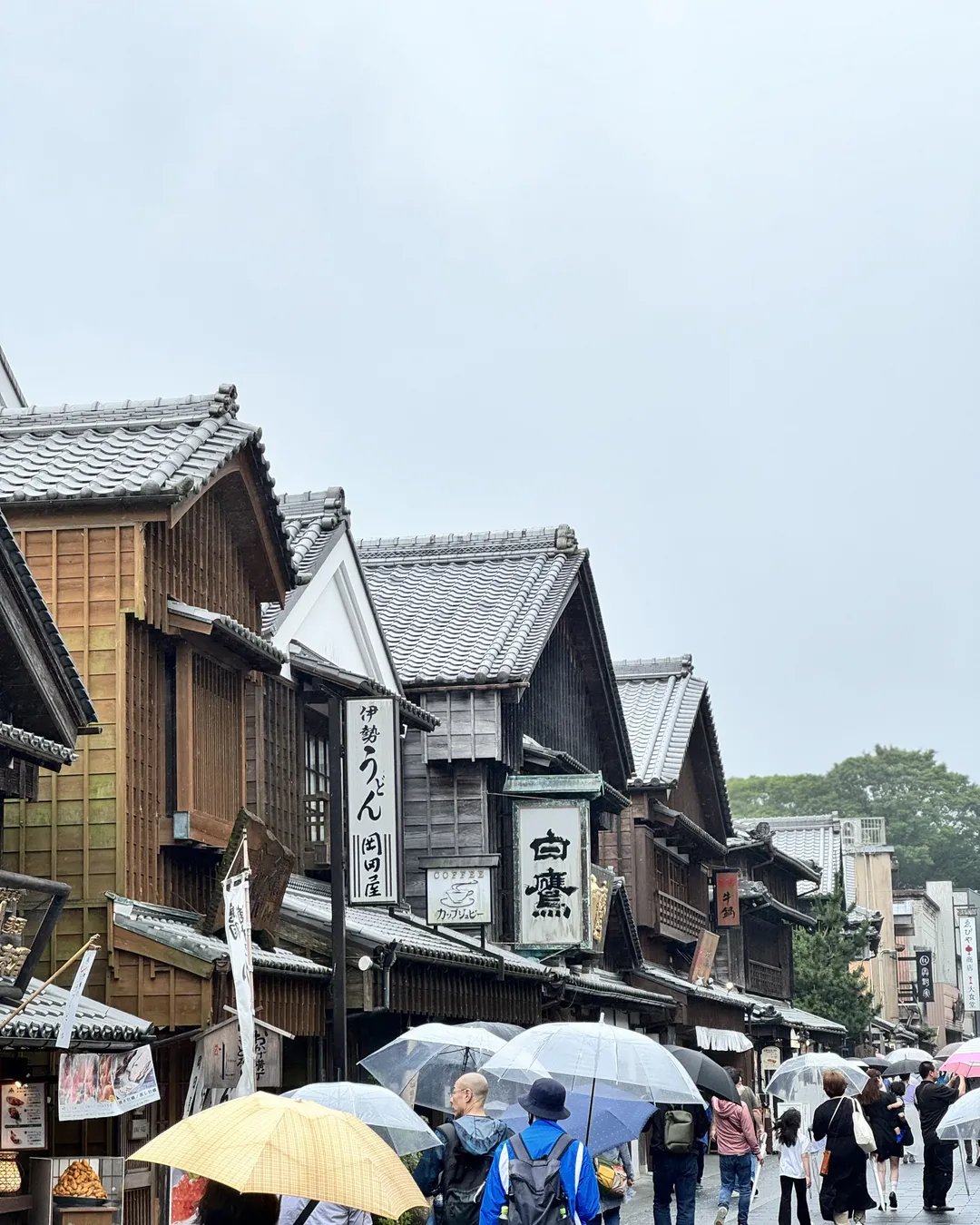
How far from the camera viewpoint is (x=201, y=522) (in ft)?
63.4

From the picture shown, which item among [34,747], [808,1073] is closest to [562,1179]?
[34,747]

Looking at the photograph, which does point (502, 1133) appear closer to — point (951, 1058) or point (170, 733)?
point (170, 733)

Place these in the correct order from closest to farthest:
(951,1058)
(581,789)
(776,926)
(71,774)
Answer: (71,774), (951,1058), (581,789), (776,926)

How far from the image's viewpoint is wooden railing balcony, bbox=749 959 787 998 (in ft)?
174

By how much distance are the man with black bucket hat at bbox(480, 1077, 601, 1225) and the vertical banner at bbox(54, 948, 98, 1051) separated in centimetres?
420

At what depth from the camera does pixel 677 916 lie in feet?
136

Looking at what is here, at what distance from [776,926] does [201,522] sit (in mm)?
42455

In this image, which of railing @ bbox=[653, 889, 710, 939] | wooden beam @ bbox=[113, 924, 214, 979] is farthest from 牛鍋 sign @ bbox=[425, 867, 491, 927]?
railing @ bbox=[653, 889, 710, 939]

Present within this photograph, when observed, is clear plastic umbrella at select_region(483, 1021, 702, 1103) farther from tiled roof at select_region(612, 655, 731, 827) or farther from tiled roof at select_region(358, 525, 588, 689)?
tiled roof at select_region(612, 655, 731, 827)

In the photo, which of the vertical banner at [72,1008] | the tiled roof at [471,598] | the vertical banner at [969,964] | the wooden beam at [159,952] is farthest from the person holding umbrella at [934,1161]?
the vertical banner at [969,964]

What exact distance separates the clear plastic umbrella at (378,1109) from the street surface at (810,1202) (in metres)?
10.7

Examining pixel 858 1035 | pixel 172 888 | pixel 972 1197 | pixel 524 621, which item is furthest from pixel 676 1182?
pixel 858 1035

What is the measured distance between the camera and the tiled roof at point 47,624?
15.1 meters

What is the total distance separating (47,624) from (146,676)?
2.15 m
